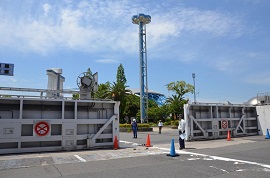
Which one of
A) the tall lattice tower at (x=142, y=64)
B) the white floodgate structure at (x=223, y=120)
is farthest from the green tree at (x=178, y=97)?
the white floodgate structure at (x=223, y=120)

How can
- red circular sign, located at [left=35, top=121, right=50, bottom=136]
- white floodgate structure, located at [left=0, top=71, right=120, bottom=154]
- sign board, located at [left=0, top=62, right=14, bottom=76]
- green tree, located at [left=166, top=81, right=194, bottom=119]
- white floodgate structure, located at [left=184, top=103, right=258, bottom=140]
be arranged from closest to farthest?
1. white floodgate structure, located at [left=0, top=71, right=120, bottom=154]
2. red circular sign, located at [left=35, top=121, right=50, bottom=136]
3. sign board, located at [left=0, top=62, right=14, bottom=76]
4. white floodgate structure, located at [left=184, top=103, right=258, bottom=140]
5. green tree, located at [left=166, top=81, right=194, bottom=119]

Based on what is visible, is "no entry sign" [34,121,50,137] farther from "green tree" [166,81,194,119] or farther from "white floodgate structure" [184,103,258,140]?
"green tree" [166,81,194,119]

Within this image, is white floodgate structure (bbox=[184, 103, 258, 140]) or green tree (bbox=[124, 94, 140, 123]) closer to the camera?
white floodgate structure (bbox=[184, 103, 258, 140])

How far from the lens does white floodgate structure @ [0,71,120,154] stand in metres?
10.6

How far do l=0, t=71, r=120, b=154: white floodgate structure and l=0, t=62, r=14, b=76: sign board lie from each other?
2.67 meters

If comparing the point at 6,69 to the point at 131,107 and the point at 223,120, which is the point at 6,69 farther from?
the point at 131,107

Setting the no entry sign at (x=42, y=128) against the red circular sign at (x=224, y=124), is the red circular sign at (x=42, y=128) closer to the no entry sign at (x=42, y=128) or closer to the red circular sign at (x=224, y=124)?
the no entry sign at (x=42, y=128)

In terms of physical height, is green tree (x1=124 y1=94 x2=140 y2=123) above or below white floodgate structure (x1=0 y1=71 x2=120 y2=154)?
above

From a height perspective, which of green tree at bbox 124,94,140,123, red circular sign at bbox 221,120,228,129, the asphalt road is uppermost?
green tree at bbox 124,94,140,123

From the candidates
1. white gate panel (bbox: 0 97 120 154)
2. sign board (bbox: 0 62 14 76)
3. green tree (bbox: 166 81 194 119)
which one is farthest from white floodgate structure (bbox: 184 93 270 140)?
green tree (bbox: 166 81 194 119)

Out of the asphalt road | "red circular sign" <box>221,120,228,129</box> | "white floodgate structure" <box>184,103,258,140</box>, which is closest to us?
the asphalt road

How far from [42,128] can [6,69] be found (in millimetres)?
4461

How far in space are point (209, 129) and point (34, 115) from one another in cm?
1168

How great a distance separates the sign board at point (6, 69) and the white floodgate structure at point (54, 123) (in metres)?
2.67
